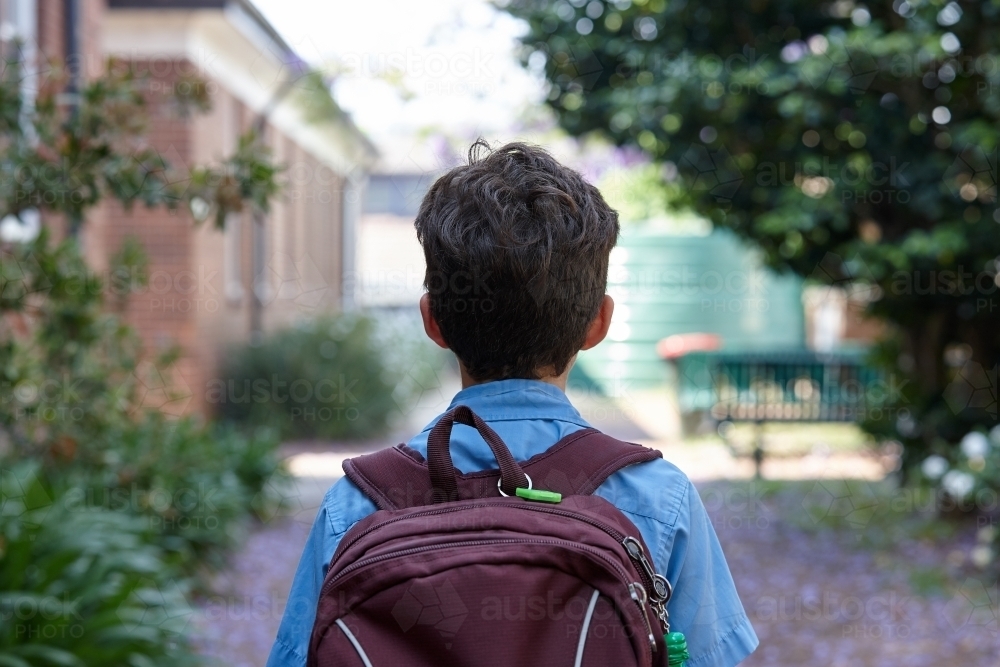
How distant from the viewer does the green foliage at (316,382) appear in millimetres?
11992

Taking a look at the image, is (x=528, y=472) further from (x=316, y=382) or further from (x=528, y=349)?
(x=316, y=382)

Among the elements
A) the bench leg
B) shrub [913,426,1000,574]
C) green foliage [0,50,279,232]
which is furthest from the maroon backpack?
the bench leg

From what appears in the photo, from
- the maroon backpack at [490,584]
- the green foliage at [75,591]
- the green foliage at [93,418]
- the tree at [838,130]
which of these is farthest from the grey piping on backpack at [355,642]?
the tree at [838,130]

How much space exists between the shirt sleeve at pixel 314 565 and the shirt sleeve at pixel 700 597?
44cm

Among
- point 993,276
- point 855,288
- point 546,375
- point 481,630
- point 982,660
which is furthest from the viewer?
point 855,288

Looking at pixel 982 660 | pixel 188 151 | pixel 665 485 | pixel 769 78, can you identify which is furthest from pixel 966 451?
pixel 188 151

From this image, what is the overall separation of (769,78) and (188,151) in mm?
6079

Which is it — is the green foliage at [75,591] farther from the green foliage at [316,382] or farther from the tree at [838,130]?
the green foliage at [316,382]

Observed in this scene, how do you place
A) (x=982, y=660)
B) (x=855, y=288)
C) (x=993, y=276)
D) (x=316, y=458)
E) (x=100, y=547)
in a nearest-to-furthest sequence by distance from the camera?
(x=100, y=547) < (x=982, y=660) < (x=993, y=276) < (x=855, y=288) < (x=316, y=458)

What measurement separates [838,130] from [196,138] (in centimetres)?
638

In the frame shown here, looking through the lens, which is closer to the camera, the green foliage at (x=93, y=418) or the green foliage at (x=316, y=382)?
the green foliage at (x=93, y=418)

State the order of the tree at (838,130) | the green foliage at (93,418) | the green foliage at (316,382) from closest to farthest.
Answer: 1. the green foliage at (93,418)
2. the tree at (838,130)
3. the green foliage at (316,382)

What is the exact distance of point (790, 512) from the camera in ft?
26.8

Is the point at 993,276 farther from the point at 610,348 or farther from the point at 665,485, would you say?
the point at 610,348
